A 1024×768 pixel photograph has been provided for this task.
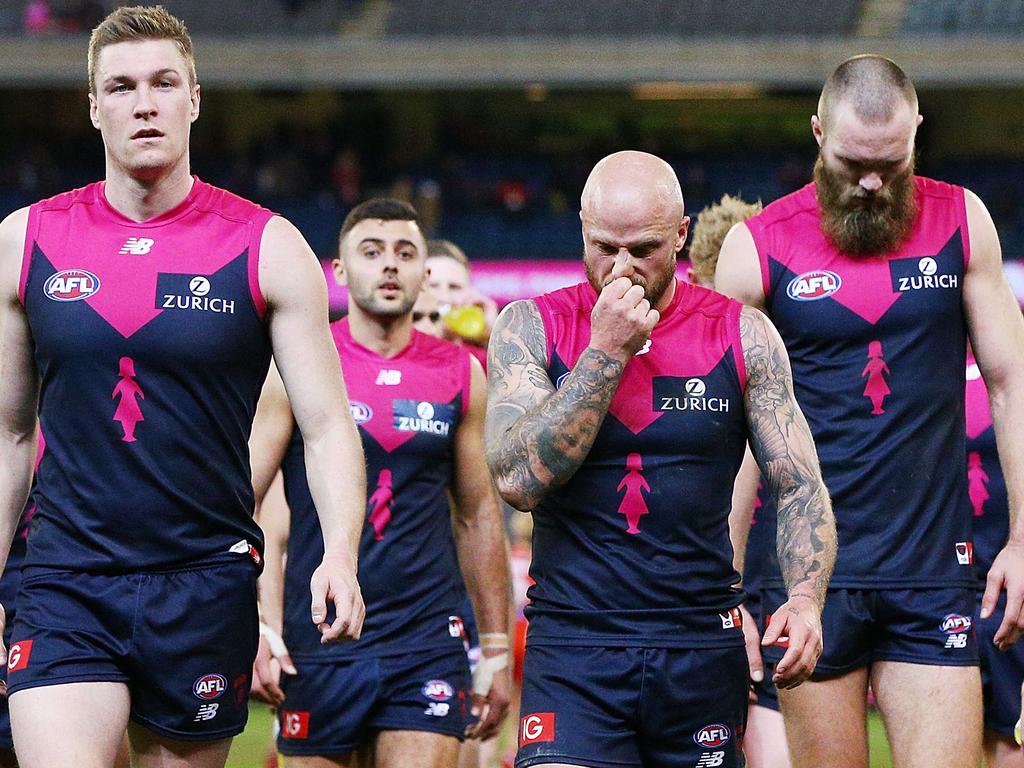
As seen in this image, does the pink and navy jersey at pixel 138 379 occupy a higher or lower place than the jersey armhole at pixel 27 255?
lower

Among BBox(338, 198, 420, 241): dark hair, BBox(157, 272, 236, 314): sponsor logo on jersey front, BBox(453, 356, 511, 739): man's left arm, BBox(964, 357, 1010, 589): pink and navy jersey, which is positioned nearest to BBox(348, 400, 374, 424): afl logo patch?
BBox(453, 356, 511, 739): man's left arm

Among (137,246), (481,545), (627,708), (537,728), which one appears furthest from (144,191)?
(481,545)

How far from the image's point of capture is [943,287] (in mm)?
5230

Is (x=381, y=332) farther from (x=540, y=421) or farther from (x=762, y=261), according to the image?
(x=540, y=421)

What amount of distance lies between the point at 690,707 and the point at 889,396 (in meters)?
1.39

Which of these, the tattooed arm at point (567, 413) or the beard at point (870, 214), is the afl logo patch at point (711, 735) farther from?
the beard at point (870, 214)

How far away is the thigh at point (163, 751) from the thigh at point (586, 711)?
0.89 m

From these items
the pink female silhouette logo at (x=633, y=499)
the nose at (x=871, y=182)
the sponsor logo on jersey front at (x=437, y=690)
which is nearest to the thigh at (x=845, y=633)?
the pink female silhouette logo at (x=633, y=499)

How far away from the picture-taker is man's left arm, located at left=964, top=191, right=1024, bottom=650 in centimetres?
512

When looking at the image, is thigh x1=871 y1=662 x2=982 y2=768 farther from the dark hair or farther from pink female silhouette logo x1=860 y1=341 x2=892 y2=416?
the dark hair

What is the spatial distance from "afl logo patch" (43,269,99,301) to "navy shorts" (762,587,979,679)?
243cm

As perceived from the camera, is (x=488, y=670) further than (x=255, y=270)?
Yes

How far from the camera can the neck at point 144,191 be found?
4.60 meters

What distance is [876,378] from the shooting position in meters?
5.22
